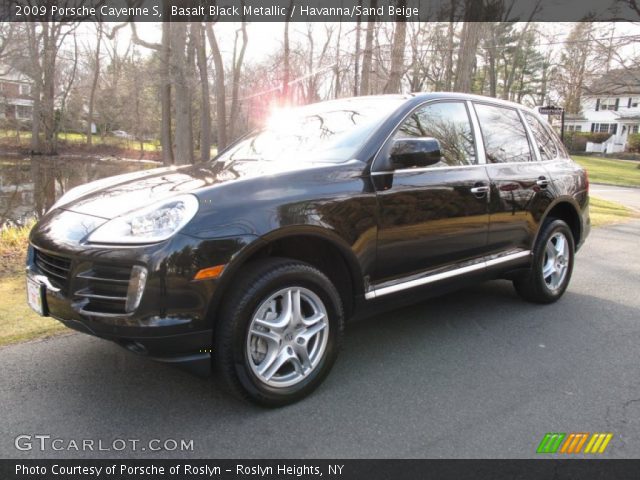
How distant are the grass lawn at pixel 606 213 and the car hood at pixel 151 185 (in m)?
8.65

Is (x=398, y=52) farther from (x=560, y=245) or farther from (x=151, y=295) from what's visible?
(x=151, y=295)

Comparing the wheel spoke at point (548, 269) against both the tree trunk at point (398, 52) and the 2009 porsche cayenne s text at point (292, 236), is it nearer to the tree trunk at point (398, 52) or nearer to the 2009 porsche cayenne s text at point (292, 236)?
the 2009 porsche cayenne s text at point (292, 236)

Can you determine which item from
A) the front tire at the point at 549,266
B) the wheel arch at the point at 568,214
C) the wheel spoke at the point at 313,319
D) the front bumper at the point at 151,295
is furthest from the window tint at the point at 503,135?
the front bumper at the point at 151,295

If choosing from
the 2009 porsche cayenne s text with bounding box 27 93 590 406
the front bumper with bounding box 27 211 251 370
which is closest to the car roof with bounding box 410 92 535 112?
the 2009 porsche cayenne s text with bounding box 27 93 590 406

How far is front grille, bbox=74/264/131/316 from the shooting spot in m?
2.41

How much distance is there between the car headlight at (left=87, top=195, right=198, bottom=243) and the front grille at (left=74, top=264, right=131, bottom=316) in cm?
15

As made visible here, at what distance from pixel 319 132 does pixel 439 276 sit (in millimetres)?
1344

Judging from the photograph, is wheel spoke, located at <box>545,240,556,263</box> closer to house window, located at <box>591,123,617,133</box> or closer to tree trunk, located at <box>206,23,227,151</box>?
tree trunk, located at <box>206,23,227,151</box>

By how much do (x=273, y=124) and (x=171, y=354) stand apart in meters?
2.39

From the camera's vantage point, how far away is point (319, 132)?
3613 mm

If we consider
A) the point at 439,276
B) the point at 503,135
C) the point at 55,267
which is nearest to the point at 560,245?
the point at 503,135

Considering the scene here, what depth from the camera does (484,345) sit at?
Answer: 12.3 feet

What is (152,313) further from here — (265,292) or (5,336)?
(5,336)

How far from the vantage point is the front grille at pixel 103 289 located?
2412mm
